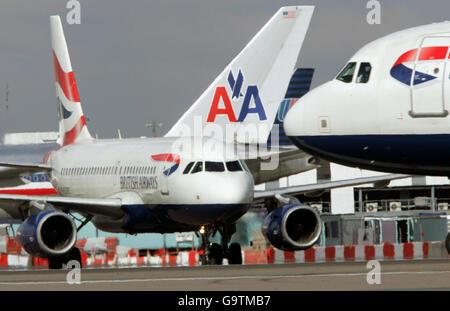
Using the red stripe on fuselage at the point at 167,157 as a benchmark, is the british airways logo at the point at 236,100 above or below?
above

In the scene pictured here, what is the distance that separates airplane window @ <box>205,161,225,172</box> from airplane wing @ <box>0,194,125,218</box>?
140 inches

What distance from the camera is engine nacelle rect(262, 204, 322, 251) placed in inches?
1115

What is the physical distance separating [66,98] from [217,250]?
11372mm

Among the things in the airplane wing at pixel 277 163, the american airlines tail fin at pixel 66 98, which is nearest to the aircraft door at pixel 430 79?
the airplane wing at pixel 277 163

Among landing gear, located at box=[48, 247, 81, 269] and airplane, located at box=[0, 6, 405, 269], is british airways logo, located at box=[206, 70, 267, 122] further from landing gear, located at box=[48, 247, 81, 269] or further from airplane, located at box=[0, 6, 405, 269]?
landing gear, located at box=[48, 247, 81, 269]

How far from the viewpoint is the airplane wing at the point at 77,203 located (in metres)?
29.8

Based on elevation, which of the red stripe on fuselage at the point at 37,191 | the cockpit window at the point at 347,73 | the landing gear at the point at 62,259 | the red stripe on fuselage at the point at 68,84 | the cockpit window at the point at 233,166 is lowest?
the landing gear at the point at 62,259

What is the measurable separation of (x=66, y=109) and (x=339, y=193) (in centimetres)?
4294

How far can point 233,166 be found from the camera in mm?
29016

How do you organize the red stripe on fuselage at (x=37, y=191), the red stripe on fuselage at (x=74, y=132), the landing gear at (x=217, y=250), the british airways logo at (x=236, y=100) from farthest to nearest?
1. the red stripe on fuselage at (x=37, y=191)
2. the red stripe on fuselage at (x=74, y=132)
3. the british airways logo at (x=236, y=100)
4. the landing gear at (x=217, y=250)

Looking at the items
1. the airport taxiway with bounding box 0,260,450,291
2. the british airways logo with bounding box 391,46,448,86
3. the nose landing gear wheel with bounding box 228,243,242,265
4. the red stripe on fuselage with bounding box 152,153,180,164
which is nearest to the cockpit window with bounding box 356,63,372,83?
the british airways logo with bounding box 391,46,448,86

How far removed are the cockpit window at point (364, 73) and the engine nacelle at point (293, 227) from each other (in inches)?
376

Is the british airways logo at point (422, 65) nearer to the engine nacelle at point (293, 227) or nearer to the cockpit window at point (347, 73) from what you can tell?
the cockpit window at point (347, 73)

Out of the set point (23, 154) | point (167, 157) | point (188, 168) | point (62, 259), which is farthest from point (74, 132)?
point (23, 154)
